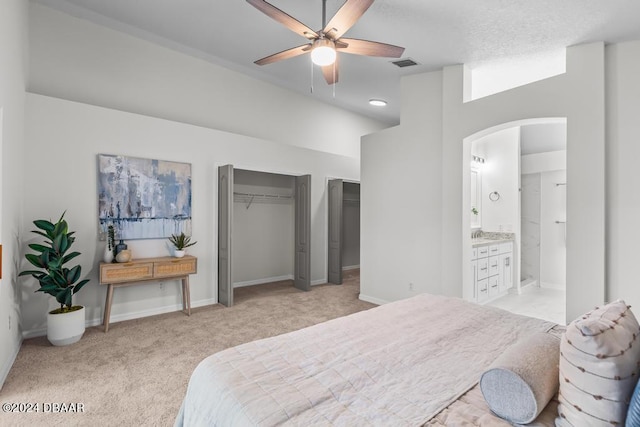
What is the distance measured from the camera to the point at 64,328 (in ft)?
10.0

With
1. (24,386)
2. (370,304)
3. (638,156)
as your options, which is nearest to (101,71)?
(24,386)

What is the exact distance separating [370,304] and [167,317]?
271cm

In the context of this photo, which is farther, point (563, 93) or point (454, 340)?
point (563, 93)

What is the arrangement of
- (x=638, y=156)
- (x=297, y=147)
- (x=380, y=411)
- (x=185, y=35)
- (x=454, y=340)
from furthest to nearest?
(x=297, y=147) < (x=185, y=35) < (x=638, y=156) < (x=454, y=340) < (x=380, y=411)

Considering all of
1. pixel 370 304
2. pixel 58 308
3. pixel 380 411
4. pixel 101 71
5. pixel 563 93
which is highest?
pixel 101 71

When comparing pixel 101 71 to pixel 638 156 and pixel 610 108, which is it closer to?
pixel 610 108

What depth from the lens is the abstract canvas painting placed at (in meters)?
3.72

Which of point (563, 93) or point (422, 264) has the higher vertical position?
point (563, 93)

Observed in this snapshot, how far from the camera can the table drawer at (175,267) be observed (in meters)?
3.78

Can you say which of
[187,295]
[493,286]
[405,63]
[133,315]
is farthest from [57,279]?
[493,286]

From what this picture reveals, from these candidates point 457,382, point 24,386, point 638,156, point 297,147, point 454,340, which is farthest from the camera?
point 297,147

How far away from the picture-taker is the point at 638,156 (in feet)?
9.78

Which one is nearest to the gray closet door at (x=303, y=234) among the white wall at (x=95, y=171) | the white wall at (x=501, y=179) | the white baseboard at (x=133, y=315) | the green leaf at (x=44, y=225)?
the white wall at (x=95, y=171)

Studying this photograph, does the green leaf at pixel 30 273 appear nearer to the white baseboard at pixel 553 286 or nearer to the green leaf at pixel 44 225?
the green leaf at pixel 44 225
